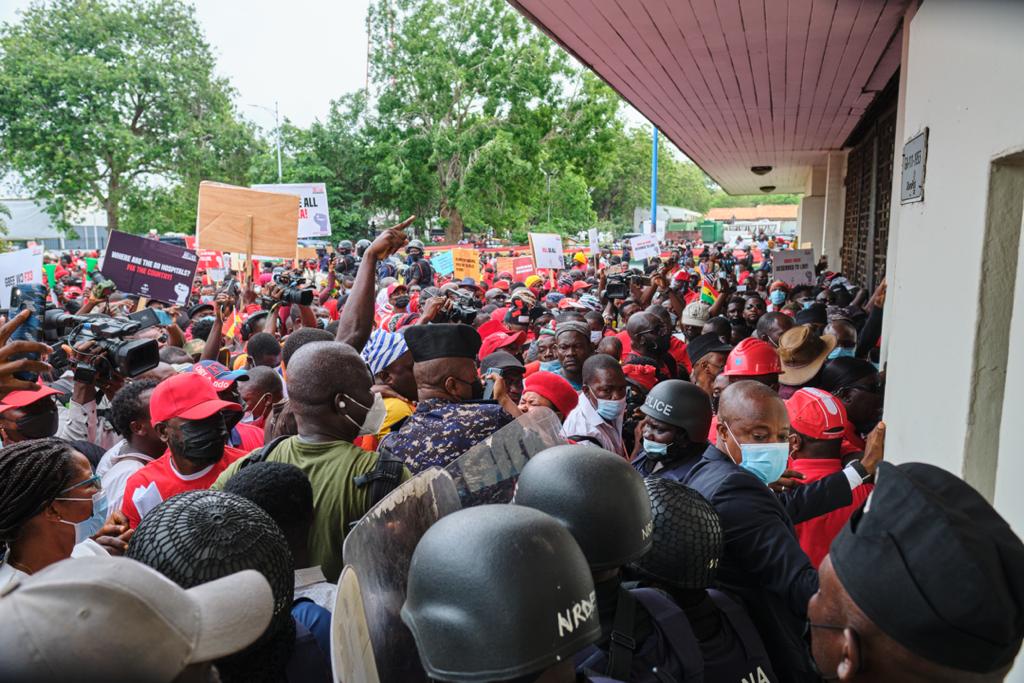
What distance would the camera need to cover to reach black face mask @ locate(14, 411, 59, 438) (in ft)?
12.3

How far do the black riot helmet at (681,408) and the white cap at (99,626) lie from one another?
217 centimetres

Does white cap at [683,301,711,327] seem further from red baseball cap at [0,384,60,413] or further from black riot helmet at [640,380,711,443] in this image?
red baseball cap at [0,384,60,413]

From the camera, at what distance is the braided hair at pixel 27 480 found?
232 cm

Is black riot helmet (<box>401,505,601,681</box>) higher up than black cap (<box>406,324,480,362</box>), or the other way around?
black cap (<box>406,324,480,362</box>)

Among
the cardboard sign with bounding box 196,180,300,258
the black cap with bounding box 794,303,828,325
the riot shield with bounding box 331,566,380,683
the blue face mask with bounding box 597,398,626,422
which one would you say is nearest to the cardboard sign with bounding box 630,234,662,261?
the black cap with bounding box 794,303,828,325

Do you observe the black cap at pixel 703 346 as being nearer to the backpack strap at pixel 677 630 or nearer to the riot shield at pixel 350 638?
the backpack strap at pixel 677 630

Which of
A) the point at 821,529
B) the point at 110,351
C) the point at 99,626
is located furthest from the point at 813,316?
the point at 99,626

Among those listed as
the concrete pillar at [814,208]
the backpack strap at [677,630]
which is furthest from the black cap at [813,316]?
the concrete pillar at [814,208]

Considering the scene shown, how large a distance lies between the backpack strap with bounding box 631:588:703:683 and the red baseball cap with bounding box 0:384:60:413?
3085 millimetres

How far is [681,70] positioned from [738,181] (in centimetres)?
1541

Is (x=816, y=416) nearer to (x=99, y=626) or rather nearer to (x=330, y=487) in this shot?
(x=330, y=487)

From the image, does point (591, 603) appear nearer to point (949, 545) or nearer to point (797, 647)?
point (949, 545)

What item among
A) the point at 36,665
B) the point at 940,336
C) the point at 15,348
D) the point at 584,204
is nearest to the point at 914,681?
the point at 36,665

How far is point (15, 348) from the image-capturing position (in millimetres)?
3389
